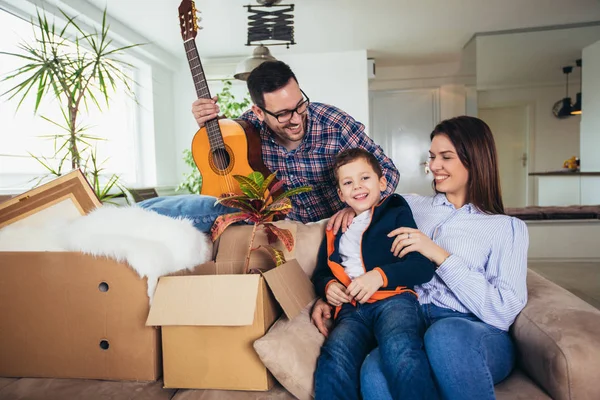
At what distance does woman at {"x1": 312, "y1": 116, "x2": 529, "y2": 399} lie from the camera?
1012 mm

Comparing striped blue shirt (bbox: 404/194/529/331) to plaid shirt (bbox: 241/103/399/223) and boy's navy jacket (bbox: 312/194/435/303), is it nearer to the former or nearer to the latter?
boy's navy jacket (bbox: 312/194/435/303)

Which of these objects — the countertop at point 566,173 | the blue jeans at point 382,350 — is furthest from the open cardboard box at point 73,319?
the countertop at point 566,173

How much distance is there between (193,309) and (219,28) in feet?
14.9

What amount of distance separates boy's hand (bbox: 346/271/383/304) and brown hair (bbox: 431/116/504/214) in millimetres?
410

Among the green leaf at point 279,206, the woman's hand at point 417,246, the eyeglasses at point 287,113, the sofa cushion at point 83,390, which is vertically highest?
the eyeglasses at point 287,113

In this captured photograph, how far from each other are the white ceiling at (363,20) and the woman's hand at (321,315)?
11.9 feet

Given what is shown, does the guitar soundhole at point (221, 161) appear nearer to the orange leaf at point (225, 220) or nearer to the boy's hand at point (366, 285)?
the orange leaf at point (225, 220)

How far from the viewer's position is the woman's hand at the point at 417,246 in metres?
1.21

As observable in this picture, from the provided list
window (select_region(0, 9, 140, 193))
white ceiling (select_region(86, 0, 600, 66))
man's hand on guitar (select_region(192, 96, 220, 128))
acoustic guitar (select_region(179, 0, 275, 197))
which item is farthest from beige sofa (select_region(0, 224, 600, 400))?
A: white ceiling (select_region(86, 0, 600, 66))

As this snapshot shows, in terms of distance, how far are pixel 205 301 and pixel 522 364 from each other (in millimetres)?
831

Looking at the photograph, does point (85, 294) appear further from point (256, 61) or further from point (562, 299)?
point (256, 61)

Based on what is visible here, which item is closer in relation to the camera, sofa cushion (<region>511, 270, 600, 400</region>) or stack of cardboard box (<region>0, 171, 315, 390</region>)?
sofa cushion (<region>511, 270, 600, 400</region>)

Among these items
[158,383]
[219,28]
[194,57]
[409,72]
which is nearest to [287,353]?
[158,383]

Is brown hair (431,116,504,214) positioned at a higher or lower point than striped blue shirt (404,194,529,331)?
higher
